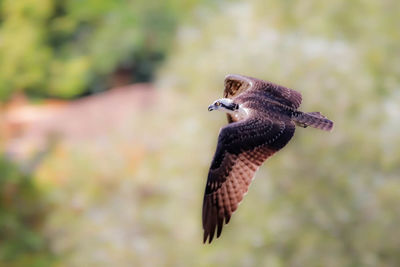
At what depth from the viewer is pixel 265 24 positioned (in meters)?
14.2

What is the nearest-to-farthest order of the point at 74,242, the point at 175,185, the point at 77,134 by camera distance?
the point at 175,185
the point at 74,242
the point at 77,134

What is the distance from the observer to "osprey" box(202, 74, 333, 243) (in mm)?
6465

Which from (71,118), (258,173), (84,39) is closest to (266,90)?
(258,173)

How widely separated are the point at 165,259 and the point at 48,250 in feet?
11.4

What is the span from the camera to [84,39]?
24.0 metres

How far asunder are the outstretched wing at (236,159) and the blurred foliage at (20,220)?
956cm

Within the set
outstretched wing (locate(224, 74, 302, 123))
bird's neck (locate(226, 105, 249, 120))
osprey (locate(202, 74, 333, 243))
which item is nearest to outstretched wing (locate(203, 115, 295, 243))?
osprey (locate(202, 74, 333, 243))

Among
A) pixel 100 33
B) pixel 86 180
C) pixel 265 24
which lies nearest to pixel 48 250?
pixel 86 180

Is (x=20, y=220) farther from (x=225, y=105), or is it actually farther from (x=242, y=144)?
(x=242, y=144)

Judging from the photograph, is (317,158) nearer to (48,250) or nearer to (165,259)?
(165,259)

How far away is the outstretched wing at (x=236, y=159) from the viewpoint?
254 inches

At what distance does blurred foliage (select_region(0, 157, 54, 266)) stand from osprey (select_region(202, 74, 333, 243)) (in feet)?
31.2

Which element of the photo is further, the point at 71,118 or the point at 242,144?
the point at 71,118

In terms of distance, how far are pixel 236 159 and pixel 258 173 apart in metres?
5.36
